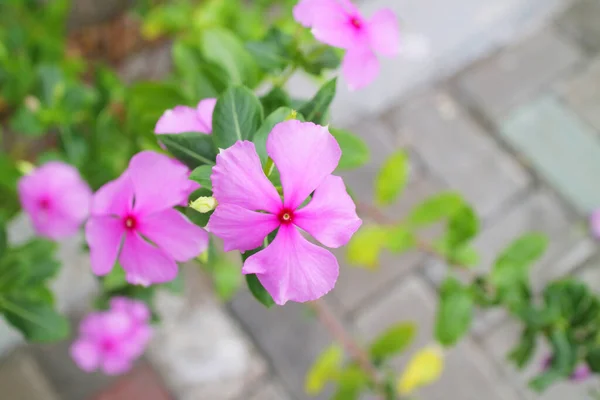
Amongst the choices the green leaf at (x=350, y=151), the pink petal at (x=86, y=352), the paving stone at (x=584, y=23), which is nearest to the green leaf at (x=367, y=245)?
the green leaf at (x=350, y=151)

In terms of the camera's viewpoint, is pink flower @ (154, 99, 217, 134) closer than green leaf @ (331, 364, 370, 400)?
Yes

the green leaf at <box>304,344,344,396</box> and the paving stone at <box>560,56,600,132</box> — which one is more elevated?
the green leaf at <box>304,344,344,396</box>

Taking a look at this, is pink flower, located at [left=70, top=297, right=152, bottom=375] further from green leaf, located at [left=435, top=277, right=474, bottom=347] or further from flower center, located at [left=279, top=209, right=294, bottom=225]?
flower center, located at [left=279, top=209, right=294, bottom=225]

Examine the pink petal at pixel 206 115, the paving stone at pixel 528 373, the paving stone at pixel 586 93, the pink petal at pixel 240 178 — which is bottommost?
the paving stone at pixel 528 373

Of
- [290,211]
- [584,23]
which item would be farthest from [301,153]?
[584,23]

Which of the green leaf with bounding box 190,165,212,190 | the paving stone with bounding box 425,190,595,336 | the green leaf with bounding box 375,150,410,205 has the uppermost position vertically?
the green leaf with bounding box 190,165,212,190

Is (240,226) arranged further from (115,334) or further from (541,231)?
(541,231)

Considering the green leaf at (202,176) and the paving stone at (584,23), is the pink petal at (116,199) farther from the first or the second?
the paving stone at (584,23)

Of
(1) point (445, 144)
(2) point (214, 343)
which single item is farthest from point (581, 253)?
(2) point (214, 343)

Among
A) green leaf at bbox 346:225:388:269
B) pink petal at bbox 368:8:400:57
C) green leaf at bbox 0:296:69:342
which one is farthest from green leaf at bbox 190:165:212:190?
green leaf at bbox 346:225:388:269
